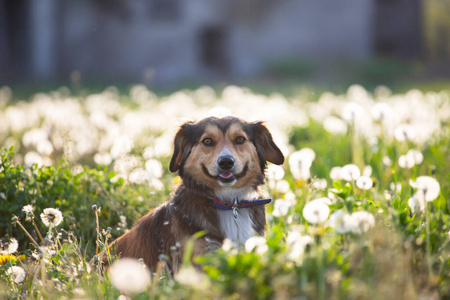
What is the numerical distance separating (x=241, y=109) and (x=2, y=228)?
6.26m

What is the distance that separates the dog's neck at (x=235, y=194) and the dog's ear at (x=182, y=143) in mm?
452

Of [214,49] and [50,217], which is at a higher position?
[214,49]

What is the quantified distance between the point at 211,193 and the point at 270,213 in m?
0.98

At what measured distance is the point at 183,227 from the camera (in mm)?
3760

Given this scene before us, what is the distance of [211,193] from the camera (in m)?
4.13

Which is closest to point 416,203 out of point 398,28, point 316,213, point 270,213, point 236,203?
point 316,213

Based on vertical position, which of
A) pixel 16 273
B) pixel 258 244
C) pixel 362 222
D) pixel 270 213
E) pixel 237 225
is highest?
pixel 362 222

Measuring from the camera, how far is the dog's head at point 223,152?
4.05 m

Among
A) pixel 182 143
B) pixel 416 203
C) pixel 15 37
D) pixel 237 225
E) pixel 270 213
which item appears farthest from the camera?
pixel 15 37

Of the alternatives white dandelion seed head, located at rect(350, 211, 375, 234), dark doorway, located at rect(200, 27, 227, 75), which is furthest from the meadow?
dark doorway, located at rect(200, 27, 227, 75)

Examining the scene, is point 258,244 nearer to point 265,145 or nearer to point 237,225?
point 237,225

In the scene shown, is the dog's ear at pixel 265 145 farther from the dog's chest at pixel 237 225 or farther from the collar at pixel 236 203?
the dog's chest at pixel 237 225

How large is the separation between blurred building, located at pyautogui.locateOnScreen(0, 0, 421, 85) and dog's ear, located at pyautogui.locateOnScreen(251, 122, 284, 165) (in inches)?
823

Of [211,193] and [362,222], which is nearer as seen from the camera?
[362,222]
